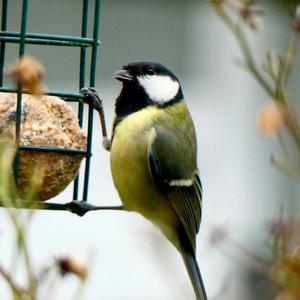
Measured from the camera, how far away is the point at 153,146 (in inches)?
193

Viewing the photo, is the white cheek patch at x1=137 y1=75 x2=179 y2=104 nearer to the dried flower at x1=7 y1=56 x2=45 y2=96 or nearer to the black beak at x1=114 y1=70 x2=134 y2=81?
the black beak at x1=114 y1=70 x2=134 y2=81

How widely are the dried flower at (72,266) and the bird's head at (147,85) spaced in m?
2.44

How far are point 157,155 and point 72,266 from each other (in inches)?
94.7

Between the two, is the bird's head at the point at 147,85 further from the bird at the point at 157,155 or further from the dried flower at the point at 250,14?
the dried flower at the point at 250,14

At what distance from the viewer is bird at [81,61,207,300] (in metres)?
4.84

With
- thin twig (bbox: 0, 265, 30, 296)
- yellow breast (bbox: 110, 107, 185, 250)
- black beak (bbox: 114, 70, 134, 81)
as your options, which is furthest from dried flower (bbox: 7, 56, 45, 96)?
black beak (bbox: 114, 70, 134, 81)

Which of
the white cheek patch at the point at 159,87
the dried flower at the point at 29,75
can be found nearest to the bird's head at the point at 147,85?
the white cheek patch at the point at 159,87

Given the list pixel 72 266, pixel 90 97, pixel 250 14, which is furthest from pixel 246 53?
pixel 90 97

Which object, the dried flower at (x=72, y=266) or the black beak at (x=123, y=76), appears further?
the black beak at (x=123, y=76)

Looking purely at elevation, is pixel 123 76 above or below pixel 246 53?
below

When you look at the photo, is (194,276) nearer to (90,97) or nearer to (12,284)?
(90,97)

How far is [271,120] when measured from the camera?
260 centimetres

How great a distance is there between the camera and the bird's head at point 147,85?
197 inches

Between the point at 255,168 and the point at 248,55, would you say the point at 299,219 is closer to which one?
the point at 248,55
